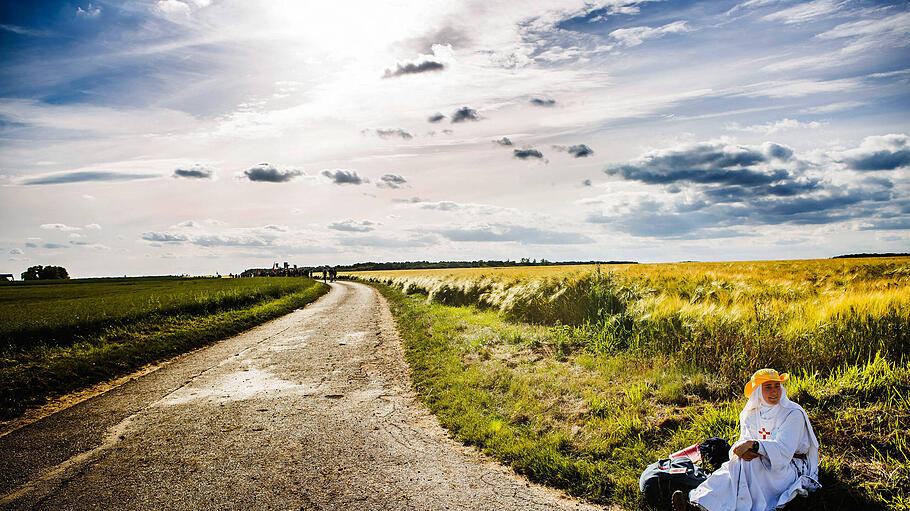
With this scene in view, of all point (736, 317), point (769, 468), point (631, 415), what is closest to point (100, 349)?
point (631, 415)

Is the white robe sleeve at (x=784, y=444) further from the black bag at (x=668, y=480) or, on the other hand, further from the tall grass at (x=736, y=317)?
the tall grass at (x=736, y=317)

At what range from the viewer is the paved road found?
15.9 ft

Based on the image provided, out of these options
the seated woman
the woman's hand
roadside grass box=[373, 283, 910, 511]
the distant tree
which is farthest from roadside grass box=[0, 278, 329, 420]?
the distant tree

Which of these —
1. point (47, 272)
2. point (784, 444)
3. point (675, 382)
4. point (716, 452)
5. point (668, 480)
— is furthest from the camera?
point (47, 272)

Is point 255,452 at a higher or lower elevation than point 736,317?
lower

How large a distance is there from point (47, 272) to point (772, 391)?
12025 centimetres

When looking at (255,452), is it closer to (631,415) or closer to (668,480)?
(668,480)

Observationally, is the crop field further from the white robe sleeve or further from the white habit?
the white robe sleeve

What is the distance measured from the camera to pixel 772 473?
4.19 metres

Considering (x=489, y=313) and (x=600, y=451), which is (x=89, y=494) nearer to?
(x=600, y=451)

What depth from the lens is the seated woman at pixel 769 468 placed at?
413 cm

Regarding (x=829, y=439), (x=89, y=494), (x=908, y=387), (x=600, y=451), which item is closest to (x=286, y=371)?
(x=89, y=494)

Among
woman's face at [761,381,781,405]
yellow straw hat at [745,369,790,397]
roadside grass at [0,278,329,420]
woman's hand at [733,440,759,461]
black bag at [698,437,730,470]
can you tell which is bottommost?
roadside grass at [0,278,329,420]

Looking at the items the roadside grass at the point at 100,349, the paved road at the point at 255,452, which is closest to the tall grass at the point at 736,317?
the paved road at the point at 255,452
